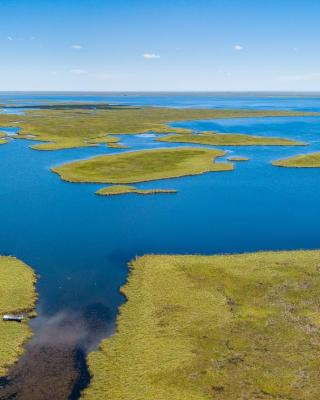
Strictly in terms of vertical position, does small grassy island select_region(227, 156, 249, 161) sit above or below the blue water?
above

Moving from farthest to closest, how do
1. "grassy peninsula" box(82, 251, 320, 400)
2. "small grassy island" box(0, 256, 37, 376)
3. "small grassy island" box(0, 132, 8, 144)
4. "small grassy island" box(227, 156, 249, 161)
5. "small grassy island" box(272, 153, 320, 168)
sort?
1. "small grassy island" box(0, 132, 8, 144)
2. "small grassy island" box(227, 156, 249, 161)
3. "small grassy island" box(272, 153, 320, 168)
4. "small grassy island" box(0, 256, 37, 376)
5. "grassy peninsula" box(82, 251, 320, 400)

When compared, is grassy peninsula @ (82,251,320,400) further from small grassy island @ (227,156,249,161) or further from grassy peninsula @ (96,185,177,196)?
small grassy island @ (227,156,249,161)

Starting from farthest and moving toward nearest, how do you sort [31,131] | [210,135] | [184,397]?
[31,131] < [210,135] < [184,397]

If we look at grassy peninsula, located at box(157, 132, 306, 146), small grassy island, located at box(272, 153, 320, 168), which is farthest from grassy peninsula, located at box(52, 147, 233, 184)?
grassy peninsula, located at box(157, 132, 306, 146)

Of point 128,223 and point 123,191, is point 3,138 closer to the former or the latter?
point 123,191

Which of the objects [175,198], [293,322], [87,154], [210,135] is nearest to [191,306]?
[293,322]

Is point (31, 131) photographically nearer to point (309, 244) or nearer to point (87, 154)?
point (87, 154)
